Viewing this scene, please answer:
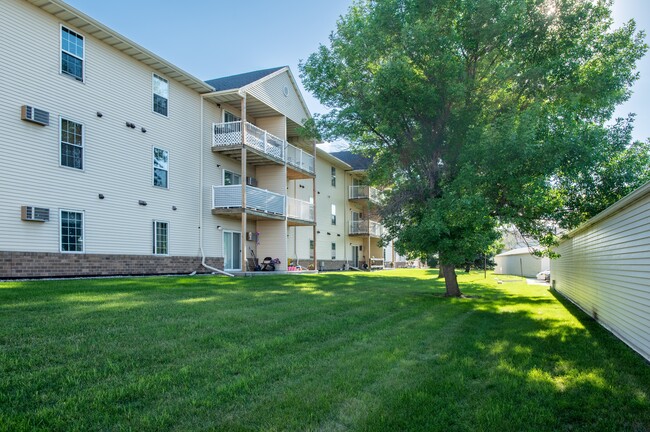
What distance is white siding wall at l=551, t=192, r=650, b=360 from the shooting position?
6098mm

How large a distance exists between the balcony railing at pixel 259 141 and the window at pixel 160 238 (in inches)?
174

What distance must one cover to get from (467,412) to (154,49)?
15557 millimetres

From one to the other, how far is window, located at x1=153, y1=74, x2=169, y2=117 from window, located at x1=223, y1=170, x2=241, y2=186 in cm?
399

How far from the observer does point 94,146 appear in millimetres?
13484

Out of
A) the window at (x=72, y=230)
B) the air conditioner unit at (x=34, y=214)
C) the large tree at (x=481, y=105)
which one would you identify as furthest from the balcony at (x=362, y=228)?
the air conditioner unit at (x=34, y=214)

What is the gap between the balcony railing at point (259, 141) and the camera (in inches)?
722

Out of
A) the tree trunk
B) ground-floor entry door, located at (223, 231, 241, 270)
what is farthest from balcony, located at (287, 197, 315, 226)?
the tree trunk

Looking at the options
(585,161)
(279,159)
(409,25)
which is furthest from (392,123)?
(279,159)

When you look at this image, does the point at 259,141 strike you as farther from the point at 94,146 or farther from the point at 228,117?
the point at 94,146

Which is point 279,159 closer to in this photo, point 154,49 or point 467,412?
point 154,49

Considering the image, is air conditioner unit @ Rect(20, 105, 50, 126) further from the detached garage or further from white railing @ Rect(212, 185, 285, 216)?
the detached garage

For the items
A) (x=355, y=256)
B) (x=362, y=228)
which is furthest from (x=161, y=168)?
(x=355, y=256)

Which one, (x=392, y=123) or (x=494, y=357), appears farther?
(x=392, y=123)

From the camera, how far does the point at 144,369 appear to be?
4293mm
